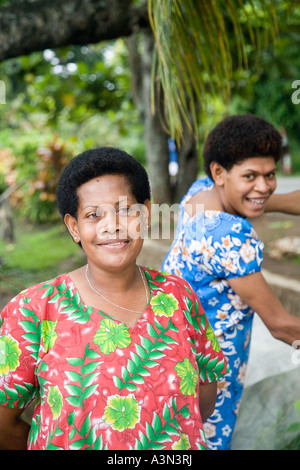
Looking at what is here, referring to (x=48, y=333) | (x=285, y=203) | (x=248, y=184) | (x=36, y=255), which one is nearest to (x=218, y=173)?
(x=248, y=184)

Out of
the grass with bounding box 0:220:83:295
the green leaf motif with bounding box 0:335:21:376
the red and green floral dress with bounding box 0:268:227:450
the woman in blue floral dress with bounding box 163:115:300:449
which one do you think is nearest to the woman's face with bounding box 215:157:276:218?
the woman in blue floral dress with bounding box 163:115:300:449

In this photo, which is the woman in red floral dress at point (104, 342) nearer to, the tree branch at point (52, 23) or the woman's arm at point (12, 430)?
the woman's arm at point (12, 430)

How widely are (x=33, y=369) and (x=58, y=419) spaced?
15 cm

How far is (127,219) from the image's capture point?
1.32 m

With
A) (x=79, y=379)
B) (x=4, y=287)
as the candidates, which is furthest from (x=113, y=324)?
(x=4, y=287)

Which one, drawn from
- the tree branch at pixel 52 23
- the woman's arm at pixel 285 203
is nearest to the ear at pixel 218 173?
the woman's arm at pixel 285 203

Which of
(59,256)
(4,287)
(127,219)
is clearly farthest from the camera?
(59,256)

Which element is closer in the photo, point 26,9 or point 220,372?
point 220,372

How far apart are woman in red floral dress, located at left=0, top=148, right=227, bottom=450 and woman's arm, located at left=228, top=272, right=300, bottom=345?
0.32 m

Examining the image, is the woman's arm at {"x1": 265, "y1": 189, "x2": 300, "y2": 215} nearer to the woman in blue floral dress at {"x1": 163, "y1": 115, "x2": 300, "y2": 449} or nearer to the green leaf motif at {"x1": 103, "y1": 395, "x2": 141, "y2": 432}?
the woman in blue floral dress at {"x1": 163, "y1": 115, "x2": 300, "y2": 449}

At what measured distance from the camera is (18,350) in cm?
121

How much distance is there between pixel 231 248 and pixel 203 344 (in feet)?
1.24

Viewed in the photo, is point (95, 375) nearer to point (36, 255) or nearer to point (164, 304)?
point (164, 304)

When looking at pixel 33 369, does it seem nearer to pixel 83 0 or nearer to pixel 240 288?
pixel 240 288
